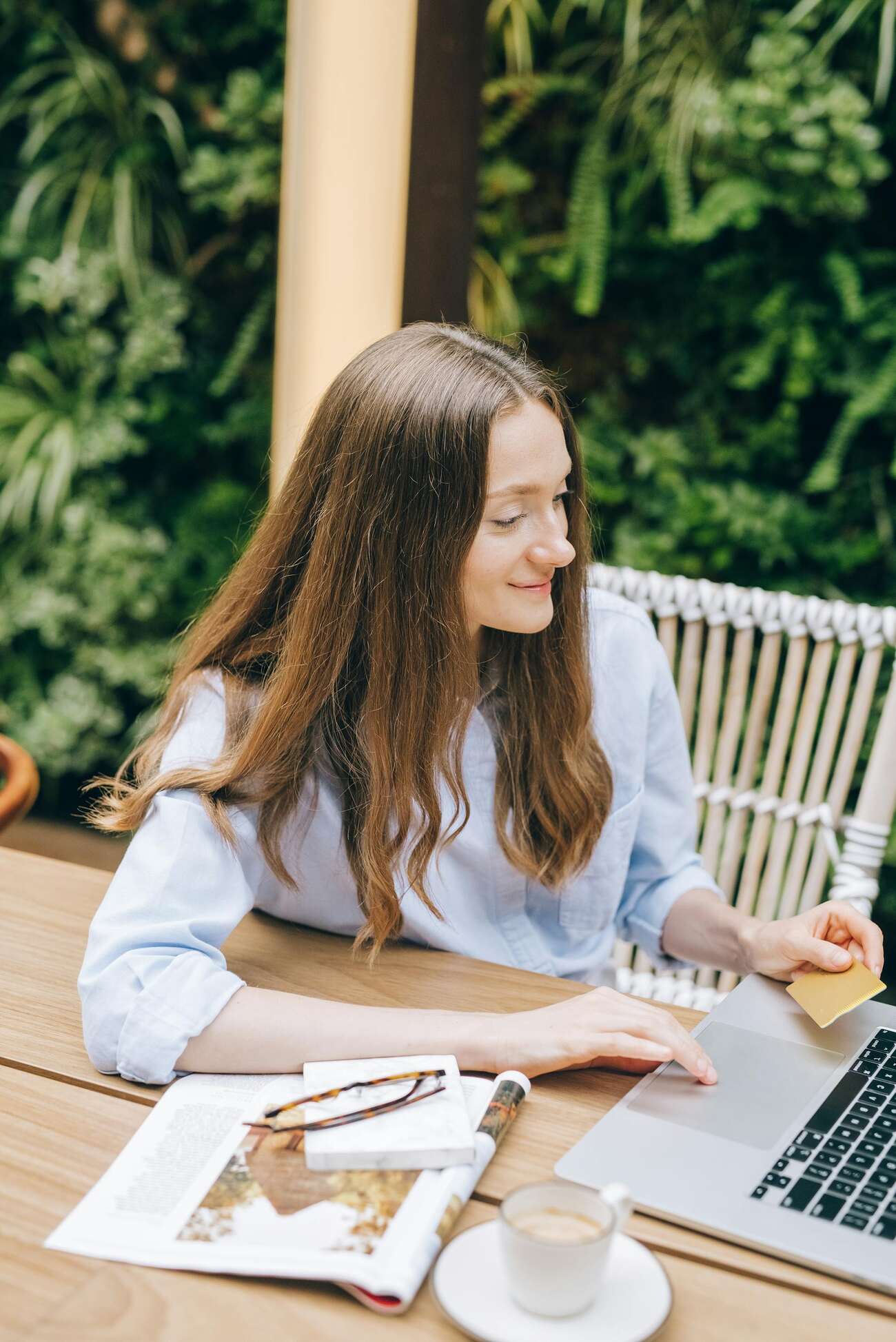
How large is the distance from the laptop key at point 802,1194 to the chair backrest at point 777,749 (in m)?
0.69

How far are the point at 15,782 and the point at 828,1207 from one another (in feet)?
3.61

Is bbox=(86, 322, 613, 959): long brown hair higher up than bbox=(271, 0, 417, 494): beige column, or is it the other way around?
bbox=(271, 0, 417, 494): beige column

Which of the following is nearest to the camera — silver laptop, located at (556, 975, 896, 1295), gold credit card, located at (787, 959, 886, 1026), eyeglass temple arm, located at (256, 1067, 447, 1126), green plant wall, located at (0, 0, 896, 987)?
silver laptop, located at (556, 975, 896, 1295)

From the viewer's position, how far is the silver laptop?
812 mm

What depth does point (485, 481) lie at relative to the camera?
1160 mm

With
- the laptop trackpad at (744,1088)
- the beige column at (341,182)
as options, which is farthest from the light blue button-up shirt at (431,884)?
the beige column at (341,182)

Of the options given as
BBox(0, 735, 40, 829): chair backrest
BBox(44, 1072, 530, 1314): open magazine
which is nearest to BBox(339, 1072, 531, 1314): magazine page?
BBox(44, 1072, 530, 1314): open magazine

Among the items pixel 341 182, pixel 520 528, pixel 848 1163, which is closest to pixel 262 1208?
pixel 848 1163

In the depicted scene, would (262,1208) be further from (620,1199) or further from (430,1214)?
(620,1199)

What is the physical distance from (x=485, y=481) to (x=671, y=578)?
0.59 meters

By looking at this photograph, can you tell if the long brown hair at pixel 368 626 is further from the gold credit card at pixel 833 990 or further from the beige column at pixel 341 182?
the beige column at pixel 341 182

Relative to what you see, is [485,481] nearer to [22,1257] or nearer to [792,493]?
[22,1257]

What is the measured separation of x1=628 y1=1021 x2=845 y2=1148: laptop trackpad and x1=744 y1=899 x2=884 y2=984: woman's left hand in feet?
0.39

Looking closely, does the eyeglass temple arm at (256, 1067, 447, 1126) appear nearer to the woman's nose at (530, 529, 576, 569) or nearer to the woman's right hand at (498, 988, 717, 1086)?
the woman's right hand at (498, 988, 717, 1086)
